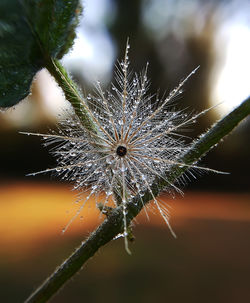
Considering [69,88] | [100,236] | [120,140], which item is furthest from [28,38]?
[100,236]

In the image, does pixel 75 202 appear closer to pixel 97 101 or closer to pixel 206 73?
pixel 97 101

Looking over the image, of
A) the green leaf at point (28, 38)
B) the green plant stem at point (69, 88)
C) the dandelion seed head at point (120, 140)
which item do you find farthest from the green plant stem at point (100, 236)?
the green leaf at point (28, 38)

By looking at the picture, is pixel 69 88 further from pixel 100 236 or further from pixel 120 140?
pixel 100 236

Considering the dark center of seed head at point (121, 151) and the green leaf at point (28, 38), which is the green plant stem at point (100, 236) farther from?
the green leaf at point (28, 38)

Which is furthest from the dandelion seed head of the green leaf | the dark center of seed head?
the green leaf

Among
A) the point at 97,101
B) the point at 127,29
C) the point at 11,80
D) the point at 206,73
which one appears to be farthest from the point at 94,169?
the point at 127,29

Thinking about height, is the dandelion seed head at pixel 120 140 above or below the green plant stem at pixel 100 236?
above

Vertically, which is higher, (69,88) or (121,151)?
(69,88)
